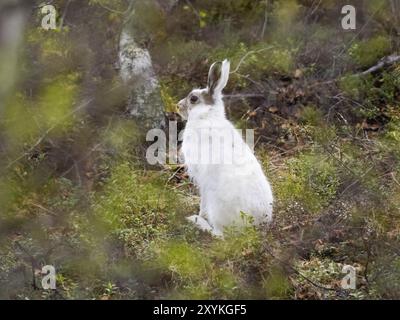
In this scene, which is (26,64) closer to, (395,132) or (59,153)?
(59,153)

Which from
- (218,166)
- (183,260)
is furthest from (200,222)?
(183,260)

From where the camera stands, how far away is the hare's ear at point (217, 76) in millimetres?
8375

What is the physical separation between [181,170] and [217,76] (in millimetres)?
1642

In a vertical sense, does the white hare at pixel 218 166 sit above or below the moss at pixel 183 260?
above

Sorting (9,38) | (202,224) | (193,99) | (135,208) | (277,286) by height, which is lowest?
(277,286)

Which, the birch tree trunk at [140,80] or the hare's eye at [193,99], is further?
the birch tree trunk at [140,80]

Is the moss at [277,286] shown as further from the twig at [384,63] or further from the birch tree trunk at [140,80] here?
the twig at [384,63]

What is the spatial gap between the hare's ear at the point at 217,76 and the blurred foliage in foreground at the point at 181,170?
120cm

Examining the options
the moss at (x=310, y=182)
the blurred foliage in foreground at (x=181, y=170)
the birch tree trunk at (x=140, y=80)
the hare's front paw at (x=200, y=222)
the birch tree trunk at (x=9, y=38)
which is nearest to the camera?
the blurred foliage in foreground at (x=181, y=170)

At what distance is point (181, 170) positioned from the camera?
9.75 m

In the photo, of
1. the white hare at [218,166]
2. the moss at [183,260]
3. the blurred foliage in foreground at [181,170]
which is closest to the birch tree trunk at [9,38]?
the blurred foliage in foreground at [181,170]

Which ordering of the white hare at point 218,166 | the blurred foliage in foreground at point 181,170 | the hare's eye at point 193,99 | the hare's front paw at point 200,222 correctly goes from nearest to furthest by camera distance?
the blurred foliage in foreground at point 181,170 → the white hare at point 218,166 → the hare's front paw at point 200,222 → the hare's eye at point 193,99

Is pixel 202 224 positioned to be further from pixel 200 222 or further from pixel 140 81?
pixel 140 81

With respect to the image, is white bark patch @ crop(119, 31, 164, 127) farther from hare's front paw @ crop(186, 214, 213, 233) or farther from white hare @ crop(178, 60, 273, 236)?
hare's front paw @ crop(186, 214, 213, 233)
